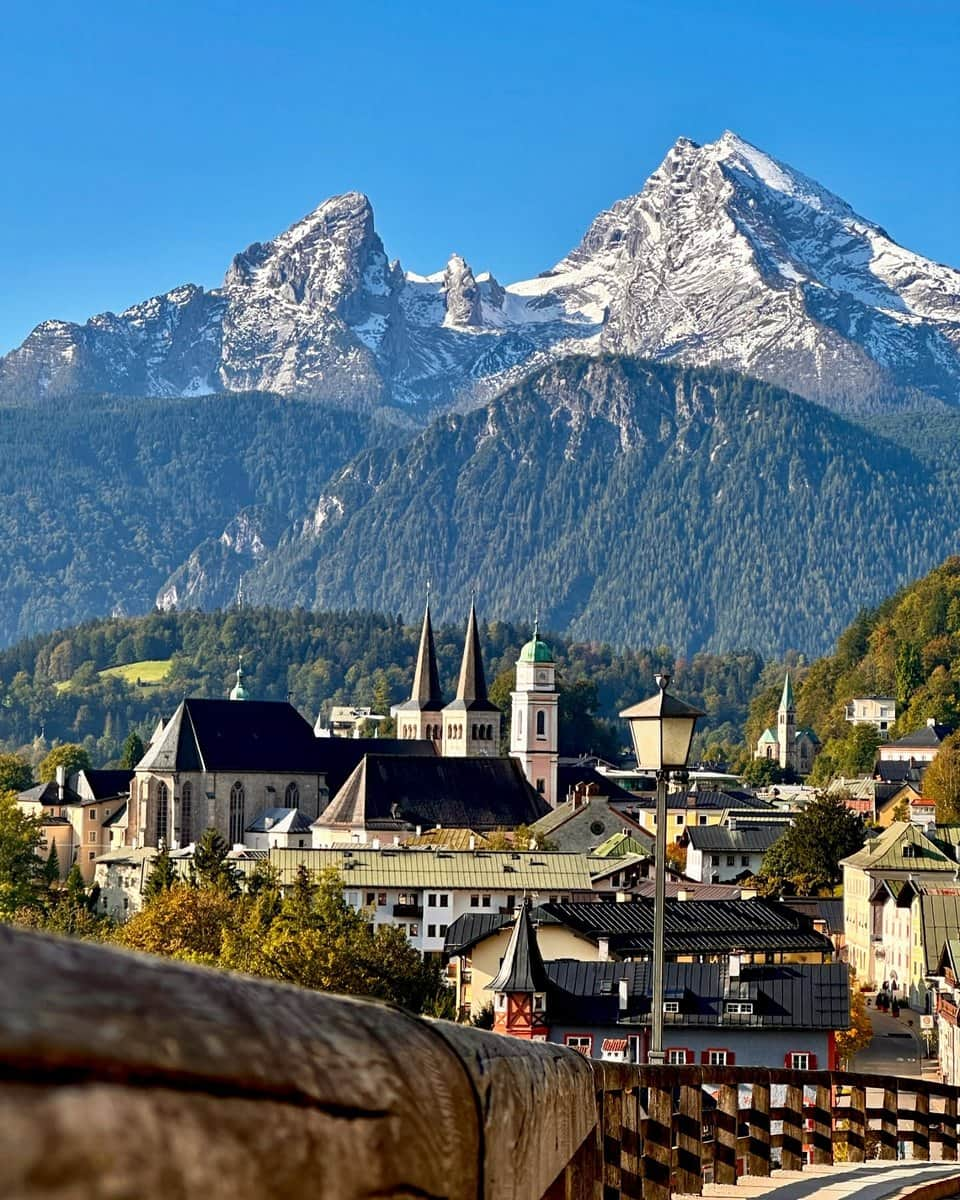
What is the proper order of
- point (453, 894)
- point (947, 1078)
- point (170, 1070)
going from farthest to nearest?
point (453, 894) → point (947, 1078) → point (170, 1070)

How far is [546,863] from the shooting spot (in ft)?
344

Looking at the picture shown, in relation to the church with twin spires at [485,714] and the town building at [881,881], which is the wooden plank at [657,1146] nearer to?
the town building at [881,881]

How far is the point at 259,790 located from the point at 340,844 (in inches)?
875

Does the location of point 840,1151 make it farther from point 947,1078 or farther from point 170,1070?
point 947,1078

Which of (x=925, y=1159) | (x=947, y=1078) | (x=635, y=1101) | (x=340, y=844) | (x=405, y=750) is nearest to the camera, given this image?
(x=635, y=1101)

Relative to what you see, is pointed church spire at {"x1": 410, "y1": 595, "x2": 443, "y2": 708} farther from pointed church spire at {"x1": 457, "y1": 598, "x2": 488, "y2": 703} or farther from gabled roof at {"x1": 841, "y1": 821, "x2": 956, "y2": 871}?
gabled roof at {"x1": 841, "y1": 821, "x2": 956, "y2": 871}

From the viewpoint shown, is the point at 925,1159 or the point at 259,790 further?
the point at 259,790

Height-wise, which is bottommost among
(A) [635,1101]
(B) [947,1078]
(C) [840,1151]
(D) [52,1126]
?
(B) [947,1078]

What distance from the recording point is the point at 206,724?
509 ft

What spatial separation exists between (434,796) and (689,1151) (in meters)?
129

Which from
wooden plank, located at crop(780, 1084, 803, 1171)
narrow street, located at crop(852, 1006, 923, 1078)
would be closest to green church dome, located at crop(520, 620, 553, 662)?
narrow street, located at crop(852, 1006, 923, 1078)

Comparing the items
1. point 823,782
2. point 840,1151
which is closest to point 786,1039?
point 840,1151

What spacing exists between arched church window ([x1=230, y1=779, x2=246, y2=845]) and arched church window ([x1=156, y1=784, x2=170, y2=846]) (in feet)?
14.3

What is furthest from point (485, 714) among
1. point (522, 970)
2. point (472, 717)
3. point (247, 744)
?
point (522, 970)
